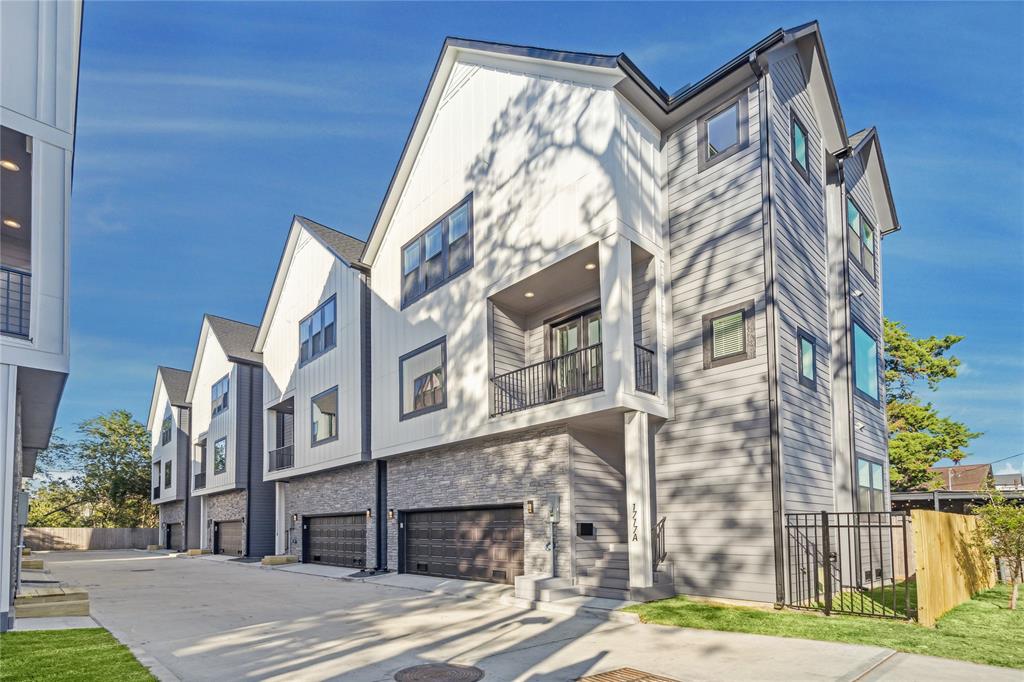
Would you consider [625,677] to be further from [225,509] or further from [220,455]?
[225,509]

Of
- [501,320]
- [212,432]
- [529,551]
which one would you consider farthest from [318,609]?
[212,432]

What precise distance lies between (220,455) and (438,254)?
63.4ft

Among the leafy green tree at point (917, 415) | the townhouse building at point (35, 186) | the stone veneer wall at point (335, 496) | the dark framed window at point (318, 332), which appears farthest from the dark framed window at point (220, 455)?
the leafy green tree at point (917, 415)

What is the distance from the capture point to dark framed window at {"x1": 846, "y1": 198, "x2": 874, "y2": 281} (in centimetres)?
1619

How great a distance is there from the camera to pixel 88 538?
141ft

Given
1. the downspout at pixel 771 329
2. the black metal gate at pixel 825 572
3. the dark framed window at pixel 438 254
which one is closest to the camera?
the black metal gate at pixel 825 572

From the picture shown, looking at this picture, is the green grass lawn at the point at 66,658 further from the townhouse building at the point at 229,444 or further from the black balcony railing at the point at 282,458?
the townhouse building at the point at 229,444

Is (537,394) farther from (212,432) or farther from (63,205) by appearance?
(212,432)

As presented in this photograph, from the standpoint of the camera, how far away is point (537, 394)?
14.3 m

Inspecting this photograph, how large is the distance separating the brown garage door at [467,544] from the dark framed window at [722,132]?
7.98 meters

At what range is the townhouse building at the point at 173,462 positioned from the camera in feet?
120

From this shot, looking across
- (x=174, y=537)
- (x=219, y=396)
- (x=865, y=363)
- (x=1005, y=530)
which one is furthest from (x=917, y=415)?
(x=174, y=537)

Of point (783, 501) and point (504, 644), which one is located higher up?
point (783, 501)

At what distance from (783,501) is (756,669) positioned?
4192 mm
